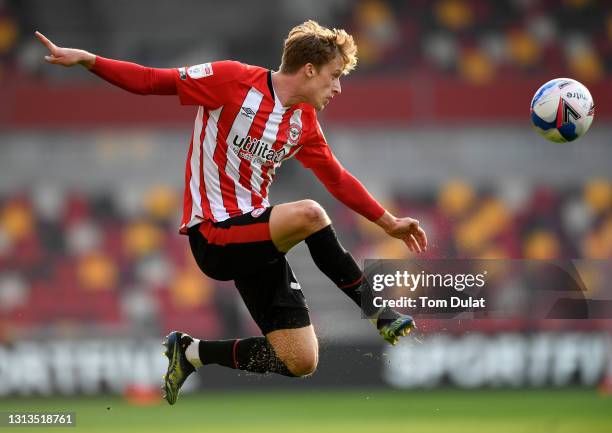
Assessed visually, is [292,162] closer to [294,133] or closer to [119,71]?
[294,133]

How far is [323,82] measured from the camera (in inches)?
224

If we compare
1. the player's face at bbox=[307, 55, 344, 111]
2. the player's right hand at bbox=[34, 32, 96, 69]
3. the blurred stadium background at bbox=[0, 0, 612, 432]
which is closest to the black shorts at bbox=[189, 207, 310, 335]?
the player's face at bbox=[307, 55, 344, 111]

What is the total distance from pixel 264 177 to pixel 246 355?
112 centimetres

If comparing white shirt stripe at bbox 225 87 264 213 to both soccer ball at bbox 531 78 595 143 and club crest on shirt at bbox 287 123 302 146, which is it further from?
soccer ball at bbox 531 78 595 143

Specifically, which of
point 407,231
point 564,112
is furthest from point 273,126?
point 564,112

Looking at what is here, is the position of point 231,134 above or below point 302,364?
above

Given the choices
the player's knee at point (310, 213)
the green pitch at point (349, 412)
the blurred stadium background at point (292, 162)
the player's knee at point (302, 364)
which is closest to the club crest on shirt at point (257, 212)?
the player's knee at point (310, 213)

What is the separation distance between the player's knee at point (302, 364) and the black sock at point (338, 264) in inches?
17.4

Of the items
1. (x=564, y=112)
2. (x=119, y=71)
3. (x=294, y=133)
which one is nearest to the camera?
(x=119, y=71)

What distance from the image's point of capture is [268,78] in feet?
18.9

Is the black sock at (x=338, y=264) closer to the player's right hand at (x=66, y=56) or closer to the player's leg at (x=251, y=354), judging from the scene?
the player's leg at (x=251, y=354)

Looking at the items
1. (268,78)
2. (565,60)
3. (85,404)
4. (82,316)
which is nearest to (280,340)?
(268,78)

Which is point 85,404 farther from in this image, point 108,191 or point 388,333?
point 388,333

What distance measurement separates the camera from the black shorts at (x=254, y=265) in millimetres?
5500
